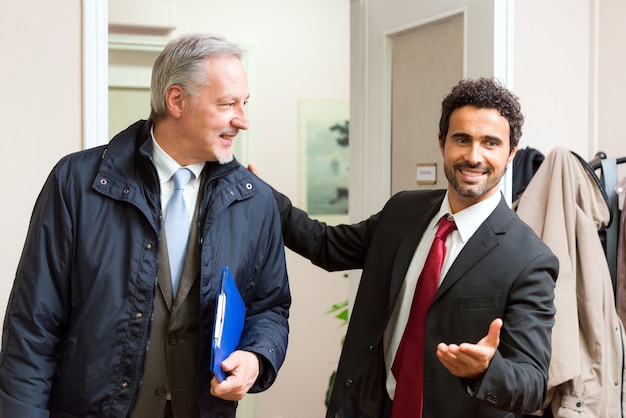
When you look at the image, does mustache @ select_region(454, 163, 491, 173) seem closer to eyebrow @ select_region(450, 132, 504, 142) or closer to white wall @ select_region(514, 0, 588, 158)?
eyebrow @ select_region(450, 132, 504, 142)

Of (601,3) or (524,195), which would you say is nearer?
(524,195)

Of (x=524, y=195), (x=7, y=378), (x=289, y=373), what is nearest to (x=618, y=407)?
(x=524, y=195)

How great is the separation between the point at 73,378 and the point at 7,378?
0.14 metres

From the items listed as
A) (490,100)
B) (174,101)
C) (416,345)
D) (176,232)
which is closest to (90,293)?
(176,232)

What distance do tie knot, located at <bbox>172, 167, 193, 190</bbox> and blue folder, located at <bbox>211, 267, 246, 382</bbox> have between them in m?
0.24

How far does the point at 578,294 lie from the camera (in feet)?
8.77

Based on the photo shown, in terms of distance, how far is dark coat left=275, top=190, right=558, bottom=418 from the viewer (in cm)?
184

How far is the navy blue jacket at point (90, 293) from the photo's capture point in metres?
1.71

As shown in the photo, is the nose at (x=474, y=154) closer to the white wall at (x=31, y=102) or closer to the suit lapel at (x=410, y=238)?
the suit lapel at (x=410, y=238)

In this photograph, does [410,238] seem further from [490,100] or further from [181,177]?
[181,177]

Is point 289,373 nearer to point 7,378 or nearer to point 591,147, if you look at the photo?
point 591,147

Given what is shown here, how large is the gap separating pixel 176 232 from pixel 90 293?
237 mm

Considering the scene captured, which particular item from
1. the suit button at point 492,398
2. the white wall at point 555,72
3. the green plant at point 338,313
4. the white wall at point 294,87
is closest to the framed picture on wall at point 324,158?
the white wall at point 294,87

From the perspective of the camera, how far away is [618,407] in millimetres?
2648
